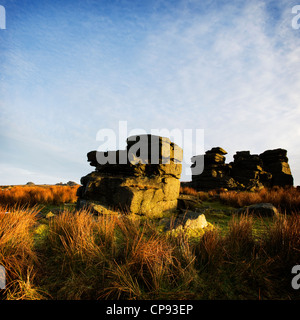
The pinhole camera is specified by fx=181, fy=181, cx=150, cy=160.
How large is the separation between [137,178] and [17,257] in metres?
4.22

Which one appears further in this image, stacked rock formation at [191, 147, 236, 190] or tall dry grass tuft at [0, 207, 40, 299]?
stacked rock formation at [191, 147, 236, 190]

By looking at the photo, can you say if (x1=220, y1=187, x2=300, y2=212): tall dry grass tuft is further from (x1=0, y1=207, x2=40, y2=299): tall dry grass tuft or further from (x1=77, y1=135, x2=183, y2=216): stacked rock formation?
(x1=0, y1=207, x2=40, y2=299): tall dry grass tuft

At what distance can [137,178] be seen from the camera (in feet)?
21.3

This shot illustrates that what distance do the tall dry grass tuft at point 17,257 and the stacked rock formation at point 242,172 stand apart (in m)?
20.3

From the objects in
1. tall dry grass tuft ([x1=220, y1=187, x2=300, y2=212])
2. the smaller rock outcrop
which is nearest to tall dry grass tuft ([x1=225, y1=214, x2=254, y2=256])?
tall dry grass tuft ([x1=220, y1=187, x2=300, y2=212])

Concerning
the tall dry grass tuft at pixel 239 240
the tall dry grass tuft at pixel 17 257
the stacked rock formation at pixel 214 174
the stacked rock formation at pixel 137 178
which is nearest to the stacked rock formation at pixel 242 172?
the stacked rock formation at pixel 214 174

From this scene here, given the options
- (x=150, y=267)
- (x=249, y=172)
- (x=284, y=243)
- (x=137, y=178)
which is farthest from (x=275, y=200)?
(x=249, y=172)

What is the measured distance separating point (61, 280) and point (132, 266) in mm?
944

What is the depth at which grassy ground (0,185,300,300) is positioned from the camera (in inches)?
83.5

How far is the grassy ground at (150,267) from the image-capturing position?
212 cm

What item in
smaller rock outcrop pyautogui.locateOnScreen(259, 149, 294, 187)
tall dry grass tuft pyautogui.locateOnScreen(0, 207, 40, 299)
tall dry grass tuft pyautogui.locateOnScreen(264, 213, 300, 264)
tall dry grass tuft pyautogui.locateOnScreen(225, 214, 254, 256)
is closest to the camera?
tall dry grass tuft pyautogui.locateOnScreen(0, 207, 40, 299)

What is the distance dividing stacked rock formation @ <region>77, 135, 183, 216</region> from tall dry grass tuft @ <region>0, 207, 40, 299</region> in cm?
276
